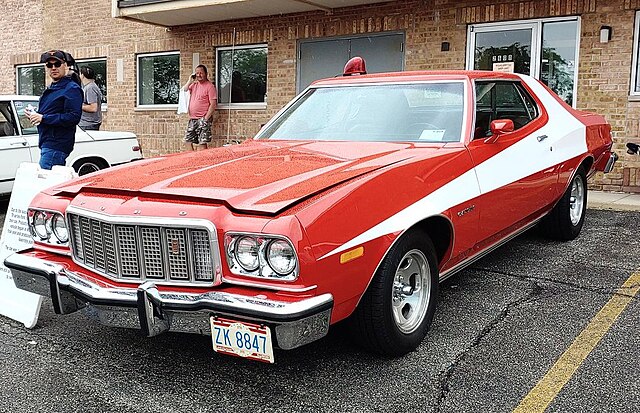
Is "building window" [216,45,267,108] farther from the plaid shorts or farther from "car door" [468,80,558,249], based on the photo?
"car door" [468,80,558,249]

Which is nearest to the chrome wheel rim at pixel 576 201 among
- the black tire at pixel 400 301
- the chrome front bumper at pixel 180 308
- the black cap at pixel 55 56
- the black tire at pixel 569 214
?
the black tire at pixel 569 214

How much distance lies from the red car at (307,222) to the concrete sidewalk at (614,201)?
3483 millimetres

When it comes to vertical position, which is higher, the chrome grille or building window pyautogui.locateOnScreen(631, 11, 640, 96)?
building window pyautogui.locateOnScreen(631, 11, 640, 96)

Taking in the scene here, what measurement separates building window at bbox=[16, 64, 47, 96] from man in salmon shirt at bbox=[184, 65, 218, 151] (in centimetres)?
598

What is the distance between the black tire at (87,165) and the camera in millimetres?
8508

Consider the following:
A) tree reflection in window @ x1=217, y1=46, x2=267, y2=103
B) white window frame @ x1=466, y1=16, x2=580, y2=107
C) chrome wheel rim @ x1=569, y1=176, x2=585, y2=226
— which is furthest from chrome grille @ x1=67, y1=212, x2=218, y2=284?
tree reflection in window @ x1=217, y1=46, x2=267, y2=103

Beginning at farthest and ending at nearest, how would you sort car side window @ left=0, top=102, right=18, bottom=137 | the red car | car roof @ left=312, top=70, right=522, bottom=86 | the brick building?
the brick building, car side window @ left=0, top=102, right=18, bottom=137, car roof @ left=312, top=70, right=522, bottom=86, the red car

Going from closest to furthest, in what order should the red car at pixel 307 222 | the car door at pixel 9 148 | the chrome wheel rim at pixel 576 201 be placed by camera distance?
the red car at pixel 307 222, the chrome wheel rim at pixel 576 201, the car door at pixel 9 148

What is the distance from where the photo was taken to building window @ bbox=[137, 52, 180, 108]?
46.0 feet

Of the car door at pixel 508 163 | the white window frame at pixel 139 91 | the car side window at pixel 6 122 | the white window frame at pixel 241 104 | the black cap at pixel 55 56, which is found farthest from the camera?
the white window frame at pixel 139 91

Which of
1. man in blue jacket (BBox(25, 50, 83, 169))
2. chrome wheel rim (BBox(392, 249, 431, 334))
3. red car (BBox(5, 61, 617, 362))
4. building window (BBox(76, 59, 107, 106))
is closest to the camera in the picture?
red car (BBox(5, 61, 617, 362))

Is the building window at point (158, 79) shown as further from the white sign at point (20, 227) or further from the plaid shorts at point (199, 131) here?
the white sign at point (20, 227)

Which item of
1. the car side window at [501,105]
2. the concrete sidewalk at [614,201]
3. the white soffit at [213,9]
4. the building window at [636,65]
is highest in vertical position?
the white soffit at [213,9]

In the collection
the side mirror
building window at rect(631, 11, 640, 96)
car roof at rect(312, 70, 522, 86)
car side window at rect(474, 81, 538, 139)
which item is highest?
building window at rect(631, 11, 640, 96)
